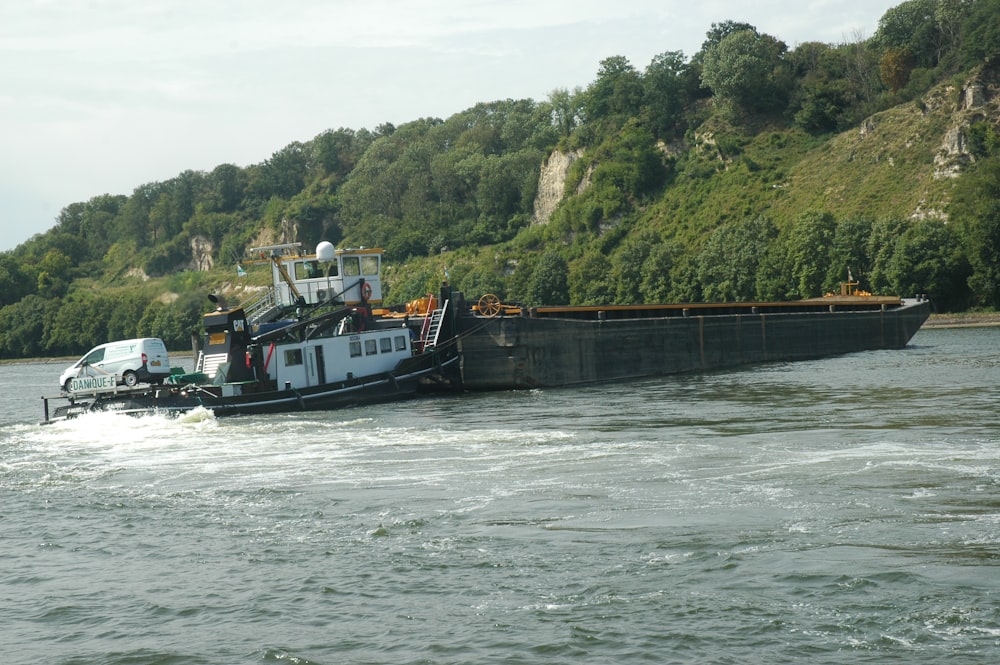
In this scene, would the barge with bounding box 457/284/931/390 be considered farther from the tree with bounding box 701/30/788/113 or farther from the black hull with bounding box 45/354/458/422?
the tree with bounding box 701/30/788/113

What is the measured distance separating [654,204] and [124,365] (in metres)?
90.6

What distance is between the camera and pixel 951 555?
13469 millimetres

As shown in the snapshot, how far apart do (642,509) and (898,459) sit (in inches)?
267

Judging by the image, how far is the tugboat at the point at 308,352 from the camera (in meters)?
34.9

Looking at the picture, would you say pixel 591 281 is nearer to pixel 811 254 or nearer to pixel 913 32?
pixel 811 254

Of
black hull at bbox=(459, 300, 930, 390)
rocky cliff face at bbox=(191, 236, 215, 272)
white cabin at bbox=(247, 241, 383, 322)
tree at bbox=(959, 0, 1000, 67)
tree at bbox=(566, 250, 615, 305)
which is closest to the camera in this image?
black hull at bbox=(459, 300, 930, 390)

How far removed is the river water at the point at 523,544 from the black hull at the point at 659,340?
12.8 metres

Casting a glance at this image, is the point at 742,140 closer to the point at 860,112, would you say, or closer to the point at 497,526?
the point at 860,112

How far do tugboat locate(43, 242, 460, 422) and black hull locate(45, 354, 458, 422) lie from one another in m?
0.04

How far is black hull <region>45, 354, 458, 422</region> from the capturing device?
1341 inches

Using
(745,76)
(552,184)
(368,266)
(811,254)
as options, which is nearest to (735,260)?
(811,254)

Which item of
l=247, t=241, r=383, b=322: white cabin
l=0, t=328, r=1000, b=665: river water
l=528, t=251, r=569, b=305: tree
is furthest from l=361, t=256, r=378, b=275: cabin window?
l=528, t=251, r=569, b=305: tree

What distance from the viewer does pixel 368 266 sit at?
43.0 metres

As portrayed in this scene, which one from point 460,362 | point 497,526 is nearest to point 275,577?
point 497,526
